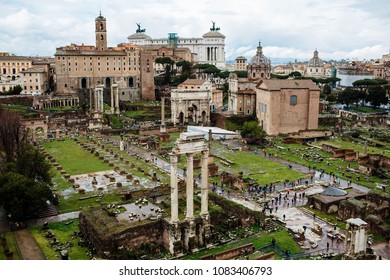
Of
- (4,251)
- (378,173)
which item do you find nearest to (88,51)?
(378,173)

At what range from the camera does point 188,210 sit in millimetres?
18078

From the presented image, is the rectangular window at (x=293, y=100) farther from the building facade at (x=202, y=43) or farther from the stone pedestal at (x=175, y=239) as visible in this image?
the building facade at (x=202, y=43)

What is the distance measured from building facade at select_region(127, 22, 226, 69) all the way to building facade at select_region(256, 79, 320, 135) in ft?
175

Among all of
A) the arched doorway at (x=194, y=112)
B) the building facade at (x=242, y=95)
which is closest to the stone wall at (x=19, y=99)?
the arched doorway at (x=194, y=112)

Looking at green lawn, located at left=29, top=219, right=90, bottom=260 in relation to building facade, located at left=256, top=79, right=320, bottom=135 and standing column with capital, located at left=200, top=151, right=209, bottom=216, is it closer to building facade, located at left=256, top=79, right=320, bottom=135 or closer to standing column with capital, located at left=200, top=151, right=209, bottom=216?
standing column with capital, located at left=200, top=151, right=209, bottom=216

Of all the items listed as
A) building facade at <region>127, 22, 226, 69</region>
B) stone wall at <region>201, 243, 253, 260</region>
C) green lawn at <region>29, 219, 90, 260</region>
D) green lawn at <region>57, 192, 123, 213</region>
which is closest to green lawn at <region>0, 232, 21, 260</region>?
green lawn at <region>29, 219, 90, 260</region>

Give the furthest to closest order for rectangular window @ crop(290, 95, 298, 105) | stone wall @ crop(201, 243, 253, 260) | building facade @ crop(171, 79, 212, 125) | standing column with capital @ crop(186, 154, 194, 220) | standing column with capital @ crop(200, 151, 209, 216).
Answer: building facade @ crop(171, 79, 212, 125) → rectangular window @ crop(290, 95, 298, 105) → standing column with capital @ crop(200, 151, 209, 216) → standing column with capital @ crop(186, 154, 194, 220) → stone wall @ crop(201, 243, 253, 260)

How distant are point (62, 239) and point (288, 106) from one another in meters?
32.4

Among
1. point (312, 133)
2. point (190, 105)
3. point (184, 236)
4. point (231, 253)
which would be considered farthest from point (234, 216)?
point (190, 105)

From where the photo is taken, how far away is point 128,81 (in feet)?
212

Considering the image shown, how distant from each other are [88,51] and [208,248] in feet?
163

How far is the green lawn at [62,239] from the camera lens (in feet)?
57.3

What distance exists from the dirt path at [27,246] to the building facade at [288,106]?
31159 mm

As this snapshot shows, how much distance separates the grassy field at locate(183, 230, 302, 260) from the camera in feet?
59.1
